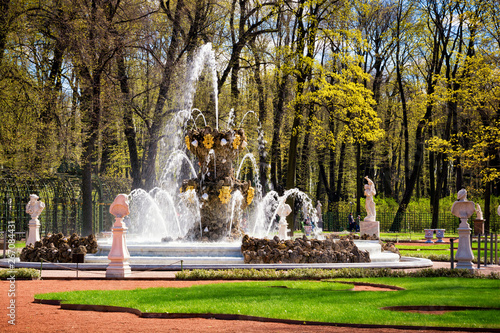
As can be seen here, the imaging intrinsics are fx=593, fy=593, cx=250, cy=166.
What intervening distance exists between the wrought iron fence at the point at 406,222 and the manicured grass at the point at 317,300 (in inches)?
1106

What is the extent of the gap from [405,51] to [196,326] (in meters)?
40.0

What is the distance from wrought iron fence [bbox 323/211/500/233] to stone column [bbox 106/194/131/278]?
27.8 meters

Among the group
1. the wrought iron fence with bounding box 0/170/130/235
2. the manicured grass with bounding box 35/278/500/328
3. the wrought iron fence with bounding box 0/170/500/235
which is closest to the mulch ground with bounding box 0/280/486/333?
the manicured grass with bounding box 35/278/500/328

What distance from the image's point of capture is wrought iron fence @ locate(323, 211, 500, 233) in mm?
40375

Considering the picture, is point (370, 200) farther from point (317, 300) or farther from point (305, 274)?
point (317, 300)

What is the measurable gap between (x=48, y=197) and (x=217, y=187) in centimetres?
1001

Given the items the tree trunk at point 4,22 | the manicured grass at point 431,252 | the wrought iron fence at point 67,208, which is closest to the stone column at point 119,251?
the wrought iron fence at point 67,208

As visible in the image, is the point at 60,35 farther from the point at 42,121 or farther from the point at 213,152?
the point at 213,152

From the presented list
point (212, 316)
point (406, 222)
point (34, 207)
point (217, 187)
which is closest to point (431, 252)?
point (217, 187)

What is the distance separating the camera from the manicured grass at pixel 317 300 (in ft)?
28.1

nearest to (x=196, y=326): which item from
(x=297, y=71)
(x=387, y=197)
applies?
(x=297, y=71)

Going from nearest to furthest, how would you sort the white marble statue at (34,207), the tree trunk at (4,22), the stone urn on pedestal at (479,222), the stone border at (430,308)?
the stone border at (430,308) < the white marble statue at (34,207) < the tree trunk at (4,22) < the stone urn on pedestal at (479,222)

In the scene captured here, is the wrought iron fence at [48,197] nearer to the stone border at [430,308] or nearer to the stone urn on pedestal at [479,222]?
the stone urn on pedestal at [479,222]

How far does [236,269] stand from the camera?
14602 mm
